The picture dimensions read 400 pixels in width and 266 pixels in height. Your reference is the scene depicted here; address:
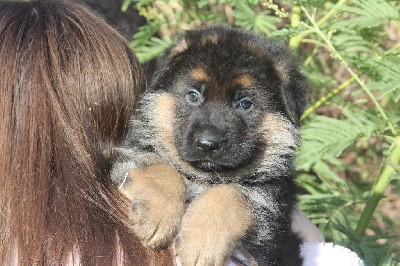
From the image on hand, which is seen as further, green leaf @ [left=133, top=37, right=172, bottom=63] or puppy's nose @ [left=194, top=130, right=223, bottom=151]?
green leaf @ [left=133, top=37, right=172, bottom=63]

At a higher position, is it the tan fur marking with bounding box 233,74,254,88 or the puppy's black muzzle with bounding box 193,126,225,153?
the tan fur marking with bounding box 233,74,254,88

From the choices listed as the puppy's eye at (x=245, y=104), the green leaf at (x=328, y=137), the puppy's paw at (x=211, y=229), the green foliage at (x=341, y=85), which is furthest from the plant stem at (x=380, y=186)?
the puppy's paw at (x=211, y=229)

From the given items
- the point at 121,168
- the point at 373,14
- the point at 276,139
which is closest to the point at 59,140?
the point at 121,168

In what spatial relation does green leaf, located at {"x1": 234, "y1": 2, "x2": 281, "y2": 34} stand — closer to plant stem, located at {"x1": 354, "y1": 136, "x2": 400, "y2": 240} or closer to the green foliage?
the green foliage

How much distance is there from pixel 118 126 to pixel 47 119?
405 mm

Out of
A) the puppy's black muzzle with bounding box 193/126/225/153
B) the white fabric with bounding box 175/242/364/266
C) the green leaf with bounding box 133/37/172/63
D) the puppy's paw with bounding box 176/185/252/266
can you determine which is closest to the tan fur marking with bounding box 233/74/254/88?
the puppy's black muzzle with bounding box 193/126/225/153

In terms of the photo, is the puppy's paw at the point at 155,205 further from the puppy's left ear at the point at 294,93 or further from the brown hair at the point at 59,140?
the puppy's left ear at the point at 294,93

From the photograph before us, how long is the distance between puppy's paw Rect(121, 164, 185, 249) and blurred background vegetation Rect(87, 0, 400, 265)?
1.07 m

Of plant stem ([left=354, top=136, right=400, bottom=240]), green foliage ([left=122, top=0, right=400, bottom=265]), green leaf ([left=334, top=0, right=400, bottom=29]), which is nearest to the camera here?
green leaf ([left=334, top=0, right=400, bottom=29])

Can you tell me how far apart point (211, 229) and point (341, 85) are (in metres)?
2.19

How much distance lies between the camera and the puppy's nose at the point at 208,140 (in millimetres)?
2961

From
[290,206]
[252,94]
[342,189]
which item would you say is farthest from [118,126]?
[342,189]

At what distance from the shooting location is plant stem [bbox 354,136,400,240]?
3.86 m

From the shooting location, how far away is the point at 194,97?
125 inches
